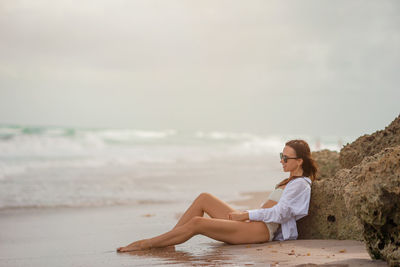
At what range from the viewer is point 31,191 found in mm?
10984

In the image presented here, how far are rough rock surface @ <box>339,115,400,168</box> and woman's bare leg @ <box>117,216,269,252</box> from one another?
1465 millimetres

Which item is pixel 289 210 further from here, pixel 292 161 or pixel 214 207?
pixel 214 207

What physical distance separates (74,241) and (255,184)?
7.75 metres

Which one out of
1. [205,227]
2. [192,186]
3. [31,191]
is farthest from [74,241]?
[192,186]

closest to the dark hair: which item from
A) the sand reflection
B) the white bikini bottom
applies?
the white bikini bottom

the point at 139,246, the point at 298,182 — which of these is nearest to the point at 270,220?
the point at 298,182

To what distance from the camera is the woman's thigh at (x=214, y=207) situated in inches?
241

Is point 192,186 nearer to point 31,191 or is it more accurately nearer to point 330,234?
point 31,191

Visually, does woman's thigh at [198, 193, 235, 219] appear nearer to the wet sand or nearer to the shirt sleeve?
the wet sand

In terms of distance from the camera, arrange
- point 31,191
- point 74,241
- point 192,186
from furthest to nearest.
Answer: point 192,186
point 31,191
point 74,241

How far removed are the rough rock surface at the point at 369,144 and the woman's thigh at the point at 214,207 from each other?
1.59 meters

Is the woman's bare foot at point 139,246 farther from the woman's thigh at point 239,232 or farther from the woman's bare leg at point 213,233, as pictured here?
the woman's thigh at point 239,232

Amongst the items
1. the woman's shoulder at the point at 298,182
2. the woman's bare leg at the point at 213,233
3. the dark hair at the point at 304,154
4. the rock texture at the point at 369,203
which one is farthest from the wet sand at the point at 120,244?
the dark hair at the point at 304,154

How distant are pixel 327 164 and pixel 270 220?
2141 mm
